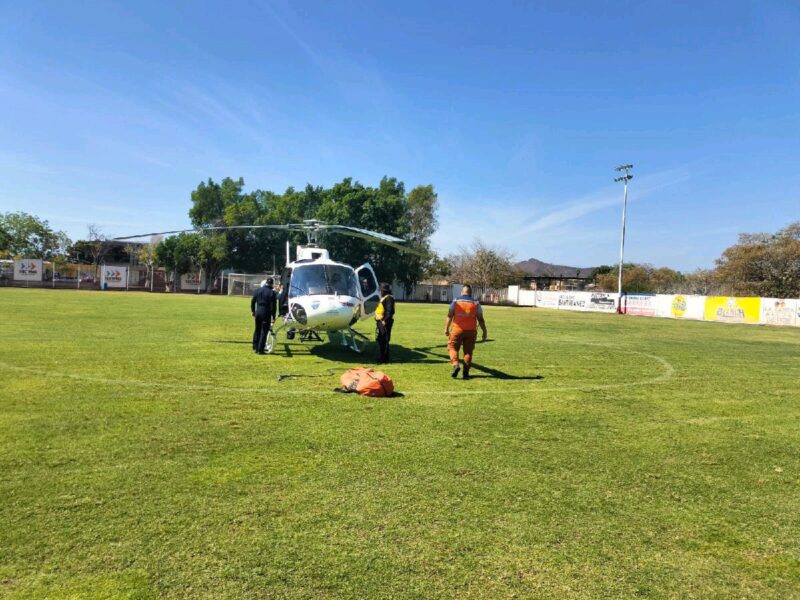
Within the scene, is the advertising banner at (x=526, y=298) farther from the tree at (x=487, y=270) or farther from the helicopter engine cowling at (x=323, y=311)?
the helicopter engine cowling at (x=323, y=311)

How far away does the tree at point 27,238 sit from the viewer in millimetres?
76625

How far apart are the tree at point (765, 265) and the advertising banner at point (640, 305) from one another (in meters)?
17.6

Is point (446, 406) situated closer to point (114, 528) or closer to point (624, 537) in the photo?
point (624, 537)

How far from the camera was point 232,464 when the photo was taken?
4859mm

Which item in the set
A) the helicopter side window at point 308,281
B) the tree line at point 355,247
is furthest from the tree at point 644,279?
the helicopter side window at point 308,281

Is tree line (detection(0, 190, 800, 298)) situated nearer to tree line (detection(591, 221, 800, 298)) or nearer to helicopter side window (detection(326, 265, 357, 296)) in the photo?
tree line (detection(591, 221, 800, 298))

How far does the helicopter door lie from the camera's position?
1259cm

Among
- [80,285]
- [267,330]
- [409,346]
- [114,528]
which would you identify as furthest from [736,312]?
[80,285]

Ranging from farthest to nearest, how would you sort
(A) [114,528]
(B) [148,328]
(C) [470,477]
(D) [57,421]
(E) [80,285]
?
(E) [80,285] → (B) [148,328] → (D) [57,421] → (C) [470,477] → (A) [114,528]

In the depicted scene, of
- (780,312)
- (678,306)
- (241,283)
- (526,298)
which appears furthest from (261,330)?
(526,298)

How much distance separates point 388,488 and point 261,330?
857 cm

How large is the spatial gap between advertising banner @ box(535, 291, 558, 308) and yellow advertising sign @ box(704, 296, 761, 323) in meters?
17.6

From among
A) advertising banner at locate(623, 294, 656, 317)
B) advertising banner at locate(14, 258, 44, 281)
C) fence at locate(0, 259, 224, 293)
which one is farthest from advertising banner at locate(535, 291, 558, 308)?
advertising banner at locate(14, 258, 44, 281)

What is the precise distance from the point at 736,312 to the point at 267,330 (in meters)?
37.9
